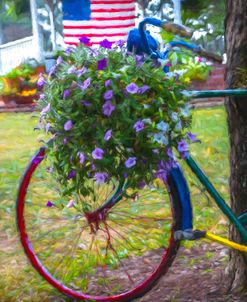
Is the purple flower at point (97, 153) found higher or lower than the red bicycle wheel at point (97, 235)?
higher

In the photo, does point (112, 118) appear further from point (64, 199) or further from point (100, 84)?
point (64, 199)

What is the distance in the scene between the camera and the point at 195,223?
4.09 m

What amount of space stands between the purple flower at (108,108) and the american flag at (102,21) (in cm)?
925

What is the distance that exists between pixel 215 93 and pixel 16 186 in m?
2.74

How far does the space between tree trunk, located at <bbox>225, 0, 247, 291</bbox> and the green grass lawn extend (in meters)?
0.15

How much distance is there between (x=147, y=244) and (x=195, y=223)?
0.55 m

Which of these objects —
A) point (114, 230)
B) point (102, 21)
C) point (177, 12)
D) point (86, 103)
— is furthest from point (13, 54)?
point (86, 103)

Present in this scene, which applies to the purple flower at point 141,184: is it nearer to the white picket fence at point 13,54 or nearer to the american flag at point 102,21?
the american flag at point 102,21

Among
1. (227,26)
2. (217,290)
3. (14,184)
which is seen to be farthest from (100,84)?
(14,184)

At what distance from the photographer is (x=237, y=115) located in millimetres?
2871

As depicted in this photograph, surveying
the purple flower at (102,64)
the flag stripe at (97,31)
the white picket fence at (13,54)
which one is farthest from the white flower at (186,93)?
the white picket fence at (13,54)

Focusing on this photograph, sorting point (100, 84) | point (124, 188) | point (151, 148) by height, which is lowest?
point (124, 188)

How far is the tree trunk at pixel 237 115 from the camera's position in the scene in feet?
9.27

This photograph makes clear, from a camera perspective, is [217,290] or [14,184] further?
[14,184]
